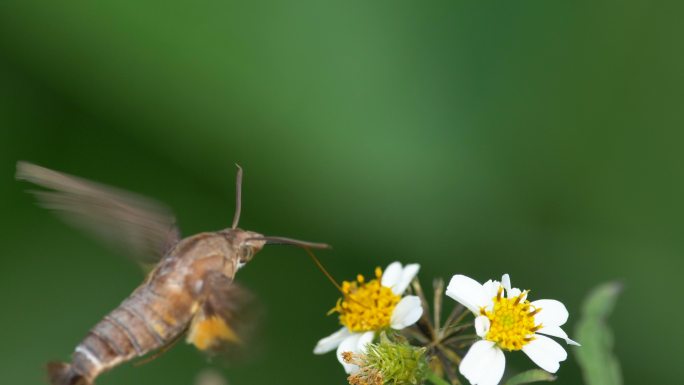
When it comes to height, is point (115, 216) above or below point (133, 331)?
above

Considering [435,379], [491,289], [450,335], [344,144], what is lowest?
[435,379]

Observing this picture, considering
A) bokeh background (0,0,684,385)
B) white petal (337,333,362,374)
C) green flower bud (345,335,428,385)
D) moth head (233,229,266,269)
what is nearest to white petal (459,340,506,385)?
green flower bud (345,335,428,385)

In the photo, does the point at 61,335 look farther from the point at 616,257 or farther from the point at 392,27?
the point at 616,257

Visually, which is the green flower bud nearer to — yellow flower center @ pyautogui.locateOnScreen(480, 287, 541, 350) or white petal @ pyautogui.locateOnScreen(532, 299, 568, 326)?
yellow flower center @ pyautogui.locateOnScreen(480, 287, 541, 350)

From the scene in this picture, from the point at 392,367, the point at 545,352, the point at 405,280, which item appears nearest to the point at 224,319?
the point at 392,367

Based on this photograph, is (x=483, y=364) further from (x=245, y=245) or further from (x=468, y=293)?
(x=245, y=245)

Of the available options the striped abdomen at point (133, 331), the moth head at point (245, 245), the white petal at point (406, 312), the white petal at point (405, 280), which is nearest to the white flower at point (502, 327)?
the white petal at point (406, 312)

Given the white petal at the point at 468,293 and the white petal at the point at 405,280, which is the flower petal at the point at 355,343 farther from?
the white petal at the point at 468,293
